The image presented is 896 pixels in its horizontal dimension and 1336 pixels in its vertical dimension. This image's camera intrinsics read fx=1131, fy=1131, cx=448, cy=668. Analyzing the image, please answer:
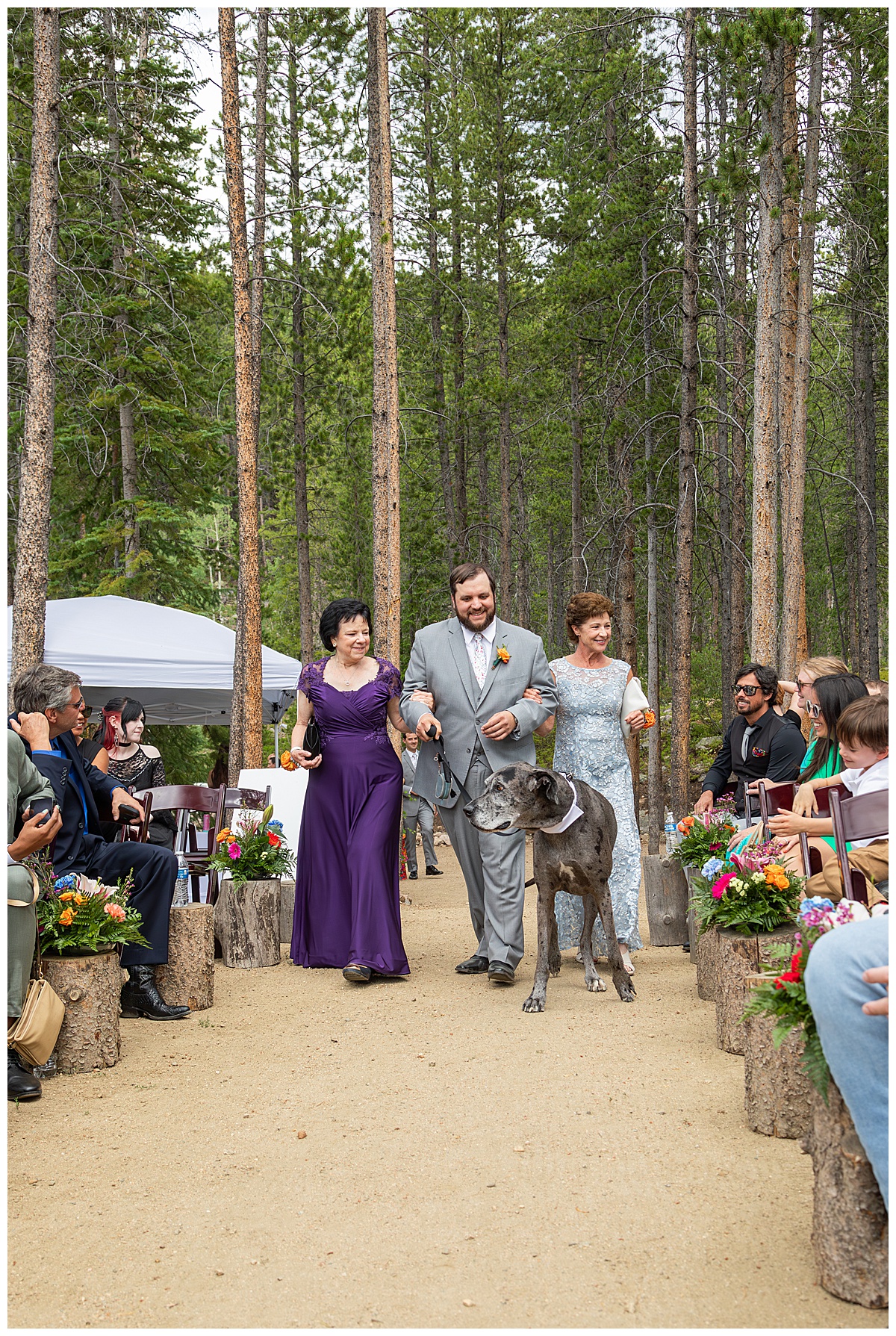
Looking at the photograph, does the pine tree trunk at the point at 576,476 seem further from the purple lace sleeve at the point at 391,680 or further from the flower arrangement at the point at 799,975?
the flower arrangement at the point at 799,975

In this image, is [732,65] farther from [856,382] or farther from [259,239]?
[856,382]

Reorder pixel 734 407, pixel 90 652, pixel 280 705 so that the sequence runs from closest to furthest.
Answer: pixel 90 652
pixel 280 705
pixel 734 407

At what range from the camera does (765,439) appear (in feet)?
36.6

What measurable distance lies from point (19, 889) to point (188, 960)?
66.7 inches

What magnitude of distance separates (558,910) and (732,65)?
1059 cm

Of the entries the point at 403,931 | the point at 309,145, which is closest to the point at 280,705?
the point at 403,931

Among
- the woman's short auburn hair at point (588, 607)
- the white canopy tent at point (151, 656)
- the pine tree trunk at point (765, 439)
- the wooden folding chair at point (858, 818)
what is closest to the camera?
the wooden folding chair at point (858, 818)

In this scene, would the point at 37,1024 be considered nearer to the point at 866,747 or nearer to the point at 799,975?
the point at 799,975

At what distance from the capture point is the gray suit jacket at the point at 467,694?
646cm

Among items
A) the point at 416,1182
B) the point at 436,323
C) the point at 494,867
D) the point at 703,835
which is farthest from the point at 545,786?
the point at 436,323

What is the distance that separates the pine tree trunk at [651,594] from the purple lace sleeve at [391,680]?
25.0 ft

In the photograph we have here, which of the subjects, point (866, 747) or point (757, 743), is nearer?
point (866, 747)

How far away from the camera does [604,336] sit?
18.9 m

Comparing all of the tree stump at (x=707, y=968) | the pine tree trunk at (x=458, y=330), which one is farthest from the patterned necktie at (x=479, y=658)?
the pine tree trunk at (x=458, y=330)
